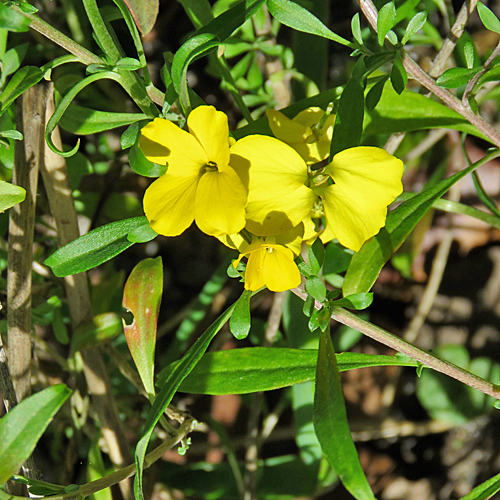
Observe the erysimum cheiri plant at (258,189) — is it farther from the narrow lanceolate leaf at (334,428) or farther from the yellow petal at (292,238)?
the narrow lanceolate leaf at (334,428)

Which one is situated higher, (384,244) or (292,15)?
(292,15)

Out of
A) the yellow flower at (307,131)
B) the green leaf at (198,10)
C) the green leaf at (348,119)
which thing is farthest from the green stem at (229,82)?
the green leaf at (348,119)

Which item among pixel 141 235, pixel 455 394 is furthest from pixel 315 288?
pixel 455 394

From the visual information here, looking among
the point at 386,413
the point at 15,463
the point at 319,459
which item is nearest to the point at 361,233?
the point at 15,463

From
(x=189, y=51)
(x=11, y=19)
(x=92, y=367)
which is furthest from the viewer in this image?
(x=92, y=367)

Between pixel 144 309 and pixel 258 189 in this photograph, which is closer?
pixel 258 189

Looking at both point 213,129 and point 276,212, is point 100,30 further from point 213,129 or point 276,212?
point 276,212

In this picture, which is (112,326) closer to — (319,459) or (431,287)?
(319,459)
